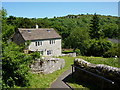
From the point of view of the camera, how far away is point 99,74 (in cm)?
Result: 985

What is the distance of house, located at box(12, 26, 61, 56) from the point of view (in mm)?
29891

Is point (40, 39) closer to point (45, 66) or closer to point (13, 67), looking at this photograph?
point (45, 66)

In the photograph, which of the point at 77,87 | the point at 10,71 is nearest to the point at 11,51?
the point at 10,71

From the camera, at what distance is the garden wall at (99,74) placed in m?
8.87

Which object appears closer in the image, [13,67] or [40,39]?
[13,67]

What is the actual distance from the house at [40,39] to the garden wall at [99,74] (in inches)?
734

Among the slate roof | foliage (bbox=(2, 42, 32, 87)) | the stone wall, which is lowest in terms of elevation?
the stone wall

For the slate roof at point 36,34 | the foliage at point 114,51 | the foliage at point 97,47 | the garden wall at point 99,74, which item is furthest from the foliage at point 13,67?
the foliage at point 97,47

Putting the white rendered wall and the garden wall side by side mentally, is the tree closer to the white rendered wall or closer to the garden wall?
the white rendered wall

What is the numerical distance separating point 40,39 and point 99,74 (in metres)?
22.6

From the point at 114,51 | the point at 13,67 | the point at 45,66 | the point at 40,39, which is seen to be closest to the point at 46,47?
the point at 40,39

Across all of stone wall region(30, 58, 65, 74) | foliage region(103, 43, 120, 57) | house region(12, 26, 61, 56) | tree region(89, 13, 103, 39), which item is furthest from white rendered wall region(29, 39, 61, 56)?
tree region(89, 13, 103, 39)

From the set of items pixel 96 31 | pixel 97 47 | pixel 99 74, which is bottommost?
pixel 97 47

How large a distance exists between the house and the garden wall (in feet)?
61.2
